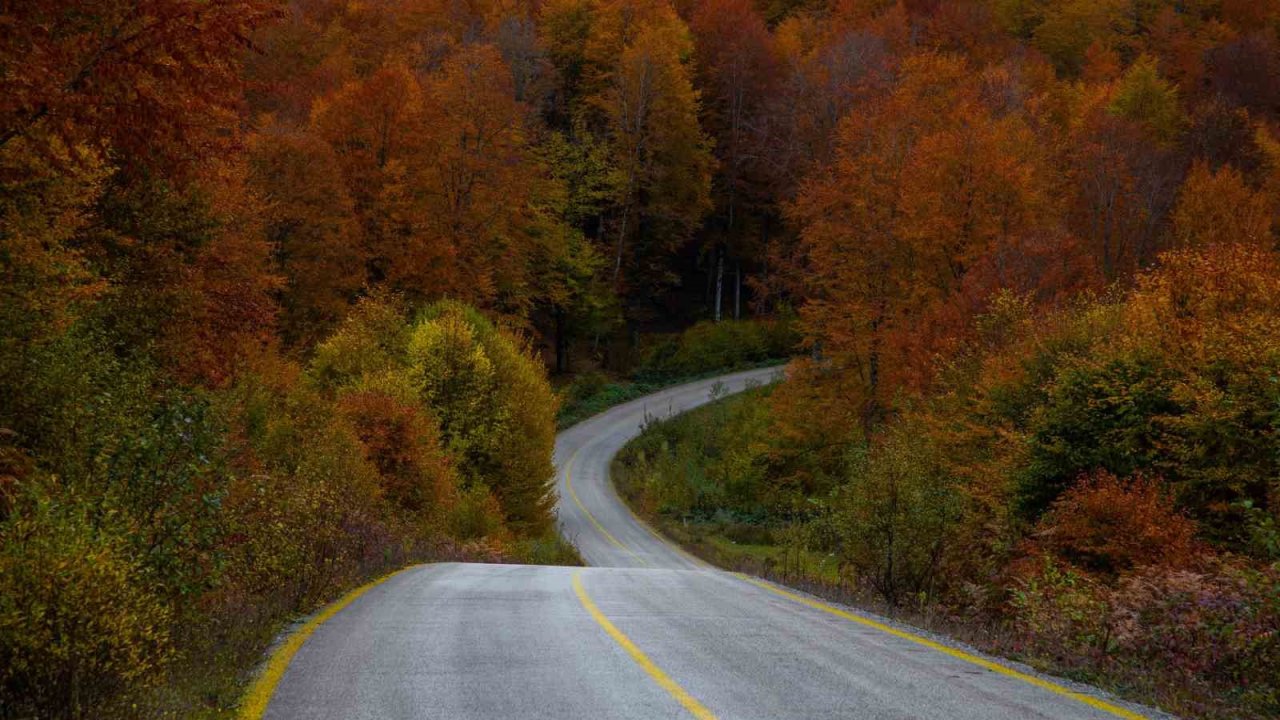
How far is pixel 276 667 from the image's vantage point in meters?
8.08

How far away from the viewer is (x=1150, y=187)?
4403cm

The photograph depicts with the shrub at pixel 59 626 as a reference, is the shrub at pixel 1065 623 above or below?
below

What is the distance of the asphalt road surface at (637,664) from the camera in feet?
21.4

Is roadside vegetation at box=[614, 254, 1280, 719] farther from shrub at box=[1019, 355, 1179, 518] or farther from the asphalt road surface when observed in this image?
the asphalt road surface

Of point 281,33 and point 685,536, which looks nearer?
point 685,536

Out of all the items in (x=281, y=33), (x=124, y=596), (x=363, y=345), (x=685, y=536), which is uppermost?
(x=281, y=33)

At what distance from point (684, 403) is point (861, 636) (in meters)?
44.2

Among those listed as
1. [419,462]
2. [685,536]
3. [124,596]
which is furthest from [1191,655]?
[685,536]

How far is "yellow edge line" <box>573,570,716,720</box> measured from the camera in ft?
21.0

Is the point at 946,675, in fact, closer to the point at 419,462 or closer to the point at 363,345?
the point at 419,462

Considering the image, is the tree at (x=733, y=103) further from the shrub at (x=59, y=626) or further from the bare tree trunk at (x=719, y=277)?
the shrub at (x=59, y=626)

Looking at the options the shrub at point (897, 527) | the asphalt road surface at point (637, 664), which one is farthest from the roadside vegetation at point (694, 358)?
the asphalt road surface at point (637, 664)

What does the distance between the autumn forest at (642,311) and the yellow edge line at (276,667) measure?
23 cm

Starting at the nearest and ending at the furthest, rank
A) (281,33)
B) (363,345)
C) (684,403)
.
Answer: (363,345), (684,403), (281,33)
